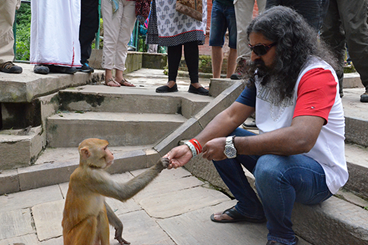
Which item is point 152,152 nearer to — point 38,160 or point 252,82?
point 38,160

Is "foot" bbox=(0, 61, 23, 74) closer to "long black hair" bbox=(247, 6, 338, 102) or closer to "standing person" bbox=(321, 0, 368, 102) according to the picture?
"long black hair" bbox=(247, 6, 338, 102)

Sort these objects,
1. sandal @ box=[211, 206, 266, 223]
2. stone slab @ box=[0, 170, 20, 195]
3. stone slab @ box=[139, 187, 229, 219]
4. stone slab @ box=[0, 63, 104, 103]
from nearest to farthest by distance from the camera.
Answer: sandal @ box=[211, 206, 266, 223], stone slab @ box=[139, 187, 229, 219], stone slab @ box=[0, 170, 20, 195], stone slab @ box=[0, 63, 104, 103]

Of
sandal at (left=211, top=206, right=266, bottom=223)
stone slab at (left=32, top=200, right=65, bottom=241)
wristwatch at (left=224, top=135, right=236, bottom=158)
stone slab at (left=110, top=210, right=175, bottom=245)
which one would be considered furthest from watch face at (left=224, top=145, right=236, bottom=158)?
stone slab at (left=32, top=200, right=65, bottom=241)

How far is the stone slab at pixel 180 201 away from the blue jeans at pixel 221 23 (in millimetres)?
2441

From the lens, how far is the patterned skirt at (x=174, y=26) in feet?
13.3

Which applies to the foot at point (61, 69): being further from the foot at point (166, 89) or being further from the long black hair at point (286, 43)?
the long black hair at point (286, 43)

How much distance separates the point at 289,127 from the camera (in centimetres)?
172

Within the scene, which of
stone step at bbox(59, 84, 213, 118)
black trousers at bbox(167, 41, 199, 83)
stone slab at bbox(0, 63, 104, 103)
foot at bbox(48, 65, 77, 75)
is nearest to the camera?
stone slab at bbox(0, 63, 104, 103)

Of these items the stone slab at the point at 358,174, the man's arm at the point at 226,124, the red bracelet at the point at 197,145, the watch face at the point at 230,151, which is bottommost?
the stone slab at the point at 358,174

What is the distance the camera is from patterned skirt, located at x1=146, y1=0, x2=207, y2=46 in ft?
13.3

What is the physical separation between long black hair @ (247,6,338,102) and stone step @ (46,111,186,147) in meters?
1.79

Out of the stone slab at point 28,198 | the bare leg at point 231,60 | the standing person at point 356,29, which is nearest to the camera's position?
the stone slab at point 28,198

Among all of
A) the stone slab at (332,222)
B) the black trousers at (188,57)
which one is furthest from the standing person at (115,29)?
the stone slab at (332,222)

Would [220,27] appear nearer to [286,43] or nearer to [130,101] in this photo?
[130,101]
